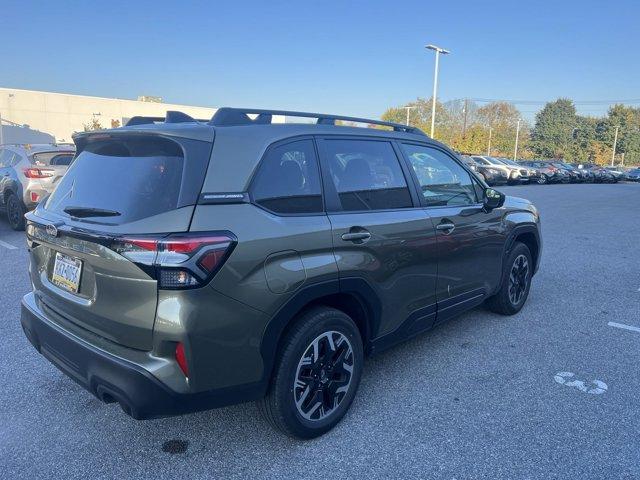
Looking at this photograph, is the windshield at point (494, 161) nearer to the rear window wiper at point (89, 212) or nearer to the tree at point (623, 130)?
the rear window wiper at point (89, 212)

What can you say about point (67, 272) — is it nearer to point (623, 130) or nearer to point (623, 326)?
point (623, 326)

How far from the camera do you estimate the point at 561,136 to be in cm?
8662

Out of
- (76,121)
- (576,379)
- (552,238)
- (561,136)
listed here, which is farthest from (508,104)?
(576,379)

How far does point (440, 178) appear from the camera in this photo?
12.5 feet

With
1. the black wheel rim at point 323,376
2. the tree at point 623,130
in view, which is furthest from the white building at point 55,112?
the tree at point 623,130

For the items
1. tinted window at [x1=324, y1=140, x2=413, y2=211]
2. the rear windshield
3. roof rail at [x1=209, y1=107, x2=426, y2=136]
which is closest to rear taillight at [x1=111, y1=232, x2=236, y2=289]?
the rear windshield

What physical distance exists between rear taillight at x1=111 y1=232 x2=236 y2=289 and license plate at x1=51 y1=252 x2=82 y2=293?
1.60ft

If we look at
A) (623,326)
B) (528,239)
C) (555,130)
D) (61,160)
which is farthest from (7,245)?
A: (555,130)

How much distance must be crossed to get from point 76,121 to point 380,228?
59949mm

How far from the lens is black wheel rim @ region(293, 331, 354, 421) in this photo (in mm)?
2674

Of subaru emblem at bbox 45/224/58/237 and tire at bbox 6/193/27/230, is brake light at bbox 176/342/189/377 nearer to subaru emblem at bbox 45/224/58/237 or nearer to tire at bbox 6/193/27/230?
subaru emblem at bbox 45/224/58/237

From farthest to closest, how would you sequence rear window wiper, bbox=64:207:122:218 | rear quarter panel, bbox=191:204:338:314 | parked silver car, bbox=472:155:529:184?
1. parked silver car, bbox=472:155:529:184
2. rear window wiper, bbox=64:207:122:218
3. rear quarter panel, bbox=191:204:338:314

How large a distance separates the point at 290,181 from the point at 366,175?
27.1 inches

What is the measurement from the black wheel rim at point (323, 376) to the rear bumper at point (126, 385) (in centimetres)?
30
